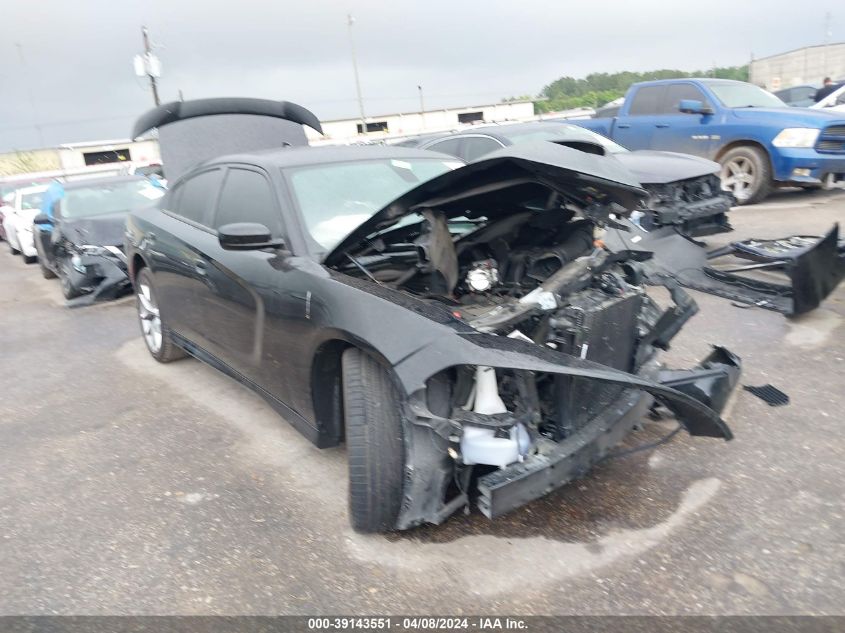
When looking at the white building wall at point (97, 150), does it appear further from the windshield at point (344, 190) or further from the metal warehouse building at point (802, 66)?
the windshield at point (344, 190)

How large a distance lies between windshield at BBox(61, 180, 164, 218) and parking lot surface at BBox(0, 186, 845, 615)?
4949 millimetres

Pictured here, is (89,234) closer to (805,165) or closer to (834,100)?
(805,165)

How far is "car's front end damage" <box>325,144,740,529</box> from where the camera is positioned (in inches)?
103

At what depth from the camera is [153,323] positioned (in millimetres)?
5609

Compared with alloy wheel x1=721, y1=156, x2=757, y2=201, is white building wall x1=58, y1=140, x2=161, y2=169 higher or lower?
higher

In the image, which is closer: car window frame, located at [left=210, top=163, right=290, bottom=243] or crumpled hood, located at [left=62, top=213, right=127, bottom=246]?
car window frame, located at [left=210, top=163, right=290, bottom=243]

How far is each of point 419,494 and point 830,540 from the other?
1659mm

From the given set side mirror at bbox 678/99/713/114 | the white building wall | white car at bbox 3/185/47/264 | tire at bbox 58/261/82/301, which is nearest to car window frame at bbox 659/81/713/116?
side mirror at bbox 678/99/713/114

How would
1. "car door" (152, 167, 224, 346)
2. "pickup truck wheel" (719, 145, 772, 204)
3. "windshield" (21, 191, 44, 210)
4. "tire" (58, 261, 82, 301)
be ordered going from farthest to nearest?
"windshield" (21, 191, 44, 210) → "pickup truck wheel" (719, 145, 772, 204) → "tire" (58, 261, 82, 301) → "car door" (152, 167, 224, 346)

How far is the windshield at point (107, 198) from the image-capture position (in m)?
8.97

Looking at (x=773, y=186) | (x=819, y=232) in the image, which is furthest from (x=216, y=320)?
(x=773, y=186)

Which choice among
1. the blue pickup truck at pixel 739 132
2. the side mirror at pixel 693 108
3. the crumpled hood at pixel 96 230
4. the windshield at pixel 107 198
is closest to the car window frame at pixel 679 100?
the blue pickup truck at pixel 739 132

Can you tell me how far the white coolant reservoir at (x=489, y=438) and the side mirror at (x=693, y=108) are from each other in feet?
28.3

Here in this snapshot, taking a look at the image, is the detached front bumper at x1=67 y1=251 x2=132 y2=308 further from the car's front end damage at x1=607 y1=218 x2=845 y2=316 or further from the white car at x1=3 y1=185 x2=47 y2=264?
the car's front end damage at x1=607 y1=218 x2=845 y2=316
